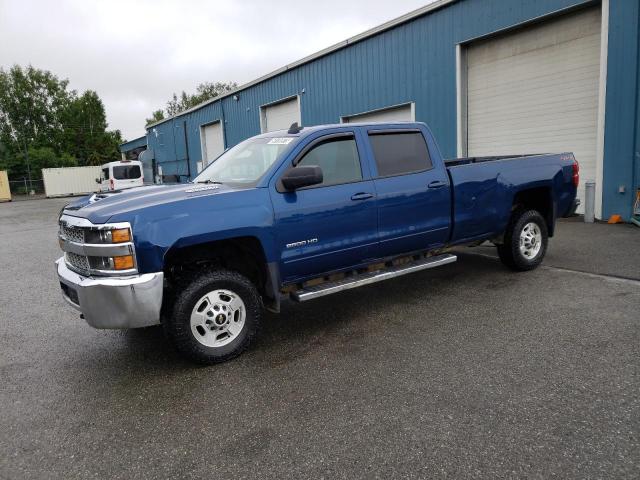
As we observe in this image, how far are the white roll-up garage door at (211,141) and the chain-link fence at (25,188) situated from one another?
26661 millimetres

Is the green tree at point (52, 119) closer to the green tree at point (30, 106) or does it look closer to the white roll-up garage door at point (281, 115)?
the green tree at point (30, 106)

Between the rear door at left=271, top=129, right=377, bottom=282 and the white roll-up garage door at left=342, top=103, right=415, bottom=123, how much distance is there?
9233 millimetres

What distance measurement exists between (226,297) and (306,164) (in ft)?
4.81

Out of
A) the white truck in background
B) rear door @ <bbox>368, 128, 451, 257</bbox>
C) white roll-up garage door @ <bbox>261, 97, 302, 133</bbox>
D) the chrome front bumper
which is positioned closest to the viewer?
the chrome front bumper

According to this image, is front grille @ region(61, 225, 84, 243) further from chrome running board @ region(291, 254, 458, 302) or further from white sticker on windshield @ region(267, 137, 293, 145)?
white sticker on windshield @ region(267, 137, 293, 145)

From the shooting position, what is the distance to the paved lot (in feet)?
8.71

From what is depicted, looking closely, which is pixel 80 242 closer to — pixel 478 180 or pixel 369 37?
pixel 478 180

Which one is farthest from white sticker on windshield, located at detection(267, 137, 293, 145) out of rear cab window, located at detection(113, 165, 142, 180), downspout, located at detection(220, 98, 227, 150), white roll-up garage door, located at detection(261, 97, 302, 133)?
downspout, located at detection(220, 98, 227, 150)

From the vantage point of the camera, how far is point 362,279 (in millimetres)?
4652

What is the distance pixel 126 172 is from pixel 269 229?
72.2 ft

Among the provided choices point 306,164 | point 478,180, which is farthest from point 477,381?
point 478,180

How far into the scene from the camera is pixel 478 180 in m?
5.62

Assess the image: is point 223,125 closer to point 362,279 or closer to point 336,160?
point 336,160

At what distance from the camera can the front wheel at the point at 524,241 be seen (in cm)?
619
